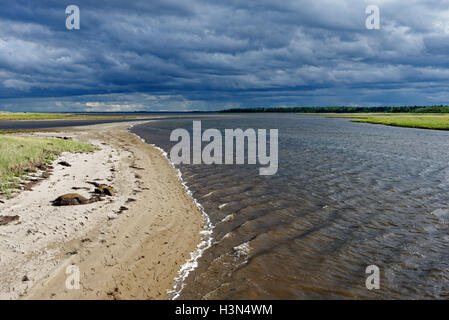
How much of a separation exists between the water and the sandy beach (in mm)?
1240

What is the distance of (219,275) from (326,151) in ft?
98.2

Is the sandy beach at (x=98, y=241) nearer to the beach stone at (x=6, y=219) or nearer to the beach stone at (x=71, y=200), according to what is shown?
the beach stone at (x=6, y=219)

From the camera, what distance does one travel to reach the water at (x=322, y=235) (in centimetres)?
855

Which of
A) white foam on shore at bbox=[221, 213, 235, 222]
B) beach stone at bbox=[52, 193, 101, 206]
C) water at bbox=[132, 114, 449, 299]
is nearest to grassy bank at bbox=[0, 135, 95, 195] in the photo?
beach stone at bbox=[52, 193, 101, 206]

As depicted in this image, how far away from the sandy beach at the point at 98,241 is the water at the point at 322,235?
124cm

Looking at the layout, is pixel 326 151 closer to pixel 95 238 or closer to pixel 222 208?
pixel 222 208

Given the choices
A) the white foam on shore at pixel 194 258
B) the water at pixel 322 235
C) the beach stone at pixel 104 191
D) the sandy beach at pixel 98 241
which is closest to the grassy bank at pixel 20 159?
the sandy beach at pixel 98 241

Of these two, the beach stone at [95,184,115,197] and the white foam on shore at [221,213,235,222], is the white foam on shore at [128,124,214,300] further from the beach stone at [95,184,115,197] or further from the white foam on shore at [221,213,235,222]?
the beach stone at [95,184,115,197]

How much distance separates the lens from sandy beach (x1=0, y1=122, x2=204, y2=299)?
26.8 feet

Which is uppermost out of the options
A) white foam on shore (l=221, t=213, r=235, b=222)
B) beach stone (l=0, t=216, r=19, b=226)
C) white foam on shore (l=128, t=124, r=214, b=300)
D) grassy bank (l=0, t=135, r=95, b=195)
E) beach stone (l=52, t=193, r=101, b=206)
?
grassy bank (l=0, t=135, r=95, b=195)

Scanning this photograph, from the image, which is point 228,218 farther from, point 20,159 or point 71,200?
point 20,159

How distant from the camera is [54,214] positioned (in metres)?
12.7

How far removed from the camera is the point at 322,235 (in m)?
11.9
